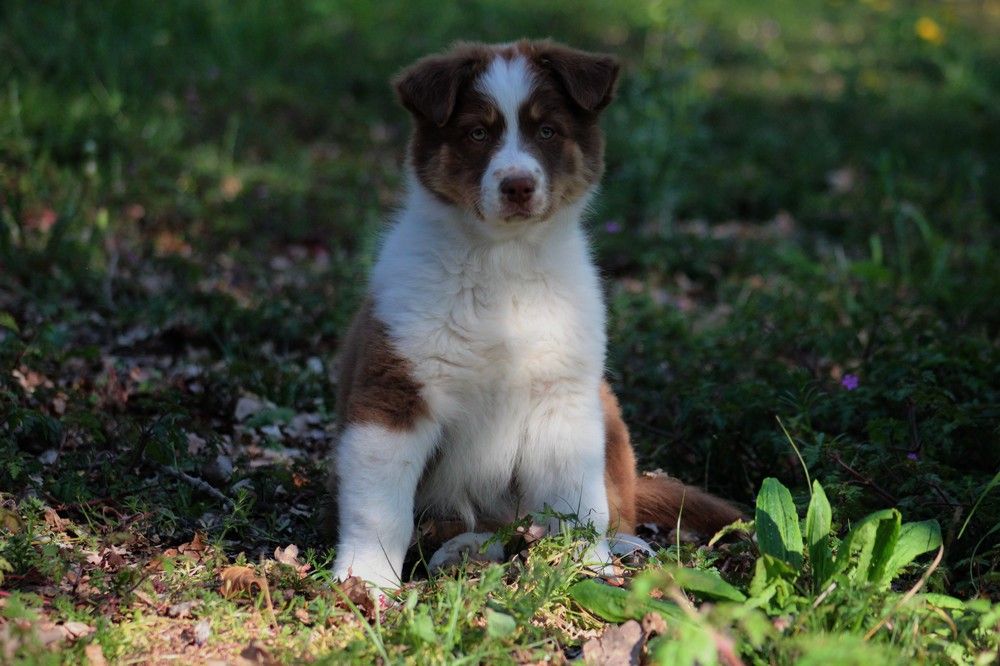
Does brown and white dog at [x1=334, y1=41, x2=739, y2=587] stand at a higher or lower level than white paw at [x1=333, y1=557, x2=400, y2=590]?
higher

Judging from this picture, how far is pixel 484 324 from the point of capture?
3.74m

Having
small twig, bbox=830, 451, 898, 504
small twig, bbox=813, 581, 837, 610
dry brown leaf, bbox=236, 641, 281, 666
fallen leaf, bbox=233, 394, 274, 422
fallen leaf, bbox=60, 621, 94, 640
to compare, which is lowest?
fallen leaf, bbox=233, 394, 274, 422

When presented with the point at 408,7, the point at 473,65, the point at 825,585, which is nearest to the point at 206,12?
the point at 408,7

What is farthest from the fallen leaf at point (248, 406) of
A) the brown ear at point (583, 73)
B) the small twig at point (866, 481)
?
the small twig at point (866, 481)

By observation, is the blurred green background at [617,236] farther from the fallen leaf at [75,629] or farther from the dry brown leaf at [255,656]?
the dry brown leaf at [255,656]

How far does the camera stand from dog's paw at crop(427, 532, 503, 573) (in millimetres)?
3740

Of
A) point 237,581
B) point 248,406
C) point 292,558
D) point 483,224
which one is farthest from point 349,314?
point 237,581

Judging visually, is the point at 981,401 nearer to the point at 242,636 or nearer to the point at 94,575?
the point at 242,636

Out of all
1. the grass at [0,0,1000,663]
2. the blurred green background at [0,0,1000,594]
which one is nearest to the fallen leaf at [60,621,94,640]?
the grass at [0,0,1000,663]

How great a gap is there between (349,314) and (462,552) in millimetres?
2487

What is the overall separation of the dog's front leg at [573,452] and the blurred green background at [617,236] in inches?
31.8

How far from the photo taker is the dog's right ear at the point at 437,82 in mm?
3805

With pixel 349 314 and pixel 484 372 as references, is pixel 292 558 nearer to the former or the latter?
Result: pixel 484 372

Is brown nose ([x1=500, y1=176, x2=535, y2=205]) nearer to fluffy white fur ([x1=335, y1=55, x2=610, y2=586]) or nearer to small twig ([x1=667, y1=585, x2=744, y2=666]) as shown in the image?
fluffy white fur ([x1=335, y1=55, x2=610, y2=586])
